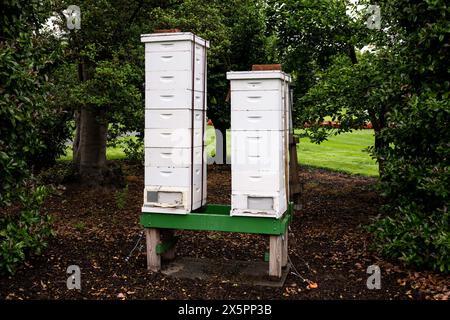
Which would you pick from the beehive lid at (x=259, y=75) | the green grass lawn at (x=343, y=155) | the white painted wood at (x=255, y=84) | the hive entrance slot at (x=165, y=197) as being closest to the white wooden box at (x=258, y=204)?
the hive entrance slot at (x=165, y=197)

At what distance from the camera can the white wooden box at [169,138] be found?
639cm

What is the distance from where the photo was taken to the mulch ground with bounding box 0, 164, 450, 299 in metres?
6.10

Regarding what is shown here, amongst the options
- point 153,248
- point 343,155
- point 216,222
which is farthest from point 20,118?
point 343,155

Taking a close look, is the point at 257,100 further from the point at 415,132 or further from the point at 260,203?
the point at 415,132

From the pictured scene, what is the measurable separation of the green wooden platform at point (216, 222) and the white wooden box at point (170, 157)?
69 cm

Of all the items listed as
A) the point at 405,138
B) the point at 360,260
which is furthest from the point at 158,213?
the point at 405,138

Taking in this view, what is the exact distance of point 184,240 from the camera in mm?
8789

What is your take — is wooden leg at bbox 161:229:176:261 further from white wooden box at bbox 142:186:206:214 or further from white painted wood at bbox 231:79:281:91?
white painted wood at bbox 231:79:281:91

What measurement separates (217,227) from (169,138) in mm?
1304

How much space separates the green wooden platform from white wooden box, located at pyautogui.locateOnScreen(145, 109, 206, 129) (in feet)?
3.84

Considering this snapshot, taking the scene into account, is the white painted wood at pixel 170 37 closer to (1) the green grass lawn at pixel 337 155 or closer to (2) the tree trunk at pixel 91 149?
(2) the tree trunk at pixel 91 149

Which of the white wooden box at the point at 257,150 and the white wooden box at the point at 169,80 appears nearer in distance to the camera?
the white wooden box at the point at 257,150

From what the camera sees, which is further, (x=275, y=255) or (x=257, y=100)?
(x=275, y=255)

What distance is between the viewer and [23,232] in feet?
21.5
